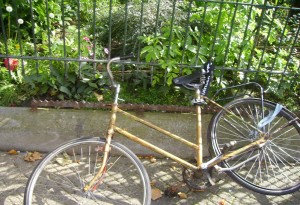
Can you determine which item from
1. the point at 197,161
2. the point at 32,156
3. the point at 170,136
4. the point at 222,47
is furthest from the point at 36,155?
the point at 222,47

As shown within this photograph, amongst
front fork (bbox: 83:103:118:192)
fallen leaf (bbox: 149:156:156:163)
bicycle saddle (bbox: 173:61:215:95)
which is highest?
bicycle saddle (bbox: 173:61:215:95)

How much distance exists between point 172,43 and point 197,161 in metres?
1.28

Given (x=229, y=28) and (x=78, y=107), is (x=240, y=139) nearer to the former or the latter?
(x=229, y=28)

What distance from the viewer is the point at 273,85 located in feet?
13.0

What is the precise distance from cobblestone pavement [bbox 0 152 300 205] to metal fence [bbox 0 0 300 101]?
3.02ft

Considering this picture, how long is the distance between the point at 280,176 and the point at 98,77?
2.20 m

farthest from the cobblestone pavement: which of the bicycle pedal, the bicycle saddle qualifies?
the bicycle saddle

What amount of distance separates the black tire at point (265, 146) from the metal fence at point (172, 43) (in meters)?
0.44

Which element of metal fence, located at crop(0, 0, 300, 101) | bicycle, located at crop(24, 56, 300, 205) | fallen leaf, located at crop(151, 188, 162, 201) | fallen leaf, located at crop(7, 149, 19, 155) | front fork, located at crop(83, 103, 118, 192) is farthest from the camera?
fallen leaf, located at crop(7, 149, 19, 155)

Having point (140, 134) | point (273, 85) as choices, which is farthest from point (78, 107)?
point (273, 85)

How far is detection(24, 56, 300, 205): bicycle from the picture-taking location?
2.89 m

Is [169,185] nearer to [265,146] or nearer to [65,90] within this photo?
[265,146]

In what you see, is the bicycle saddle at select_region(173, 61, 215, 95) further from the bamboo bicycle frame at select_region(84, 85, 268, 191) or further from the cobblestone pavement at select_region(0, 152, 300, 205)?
the cobblestone pavement at select_region(0, 152, 300, 205)

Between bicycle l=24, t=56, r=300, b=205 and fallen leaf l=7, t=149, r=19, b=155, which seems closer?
bicycle l=24, t=56, r=300, b=205
